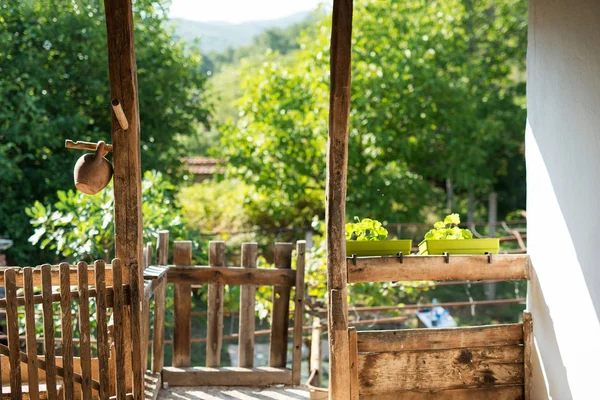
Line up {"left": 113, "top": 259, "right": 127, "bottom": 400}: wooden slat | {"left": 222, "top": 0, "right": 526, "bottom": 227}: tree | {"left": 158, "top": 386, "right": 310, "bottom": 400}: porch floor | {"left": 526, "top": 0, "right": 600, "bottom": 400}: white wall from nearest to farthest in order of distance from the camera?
{"left": 526, "top": 0, "right": 600, "bottom": 400}: white wall
{"left": 113, "top": 259, "right": 127, "bottom": 400}: wooden slat
{"left": 158, "top": 386, "right": 310, "bottom": 400}: porch floor
{"left": 222, "top": 0, "right": 526, "bottom": 227}: tree

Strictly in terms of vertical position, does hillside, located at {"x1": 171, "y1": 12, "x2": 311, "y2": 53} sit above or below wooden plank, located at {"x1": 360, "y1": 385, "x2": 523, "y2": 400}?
above

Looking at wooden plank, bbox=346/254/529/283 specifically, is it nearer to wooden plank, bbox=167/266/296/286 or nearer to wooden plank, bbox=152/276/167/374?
wooden plank, bbox=167/266/296/286

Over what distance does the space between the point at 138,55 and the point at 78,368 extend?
5.12 meters

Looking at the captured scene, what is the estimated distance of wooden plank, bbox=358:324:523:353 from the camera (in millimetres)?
2988

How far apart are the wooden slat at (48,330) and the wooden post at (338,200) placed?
1.20 m

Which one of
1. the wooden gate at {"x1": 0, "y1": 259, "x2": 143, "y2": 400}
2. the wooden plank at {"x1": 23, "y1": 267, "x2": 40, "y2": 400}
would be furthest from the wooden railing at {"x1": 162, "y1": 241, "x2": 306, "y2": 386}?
the wooden plank at {"x1": 23, "y1": 267, "x2": 40, "y2": 400}

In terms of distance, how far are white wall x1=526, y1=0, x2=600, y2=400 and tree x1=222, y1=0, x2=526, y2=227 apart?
5263mm

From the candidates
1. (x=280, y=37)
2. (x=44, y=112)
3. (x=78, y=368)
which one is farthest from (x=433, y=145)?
(x=280, y=37)

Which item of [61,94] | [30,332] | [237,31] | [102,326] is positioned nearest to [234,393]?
[102,326]

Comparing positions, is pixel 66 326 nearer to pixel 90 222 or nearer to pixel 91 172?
pixel 91 172

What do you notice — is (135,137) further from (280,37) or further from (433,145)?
(280,37)

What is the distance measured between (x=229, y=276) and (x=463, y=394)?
1.50 meters

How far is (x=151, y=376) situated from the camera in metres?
3.74

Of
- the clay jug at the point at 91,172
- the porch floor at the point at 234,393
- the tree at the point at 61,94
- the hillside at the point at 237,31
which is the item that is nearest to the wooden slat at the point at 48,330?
the clay jug at the point at 91,172
